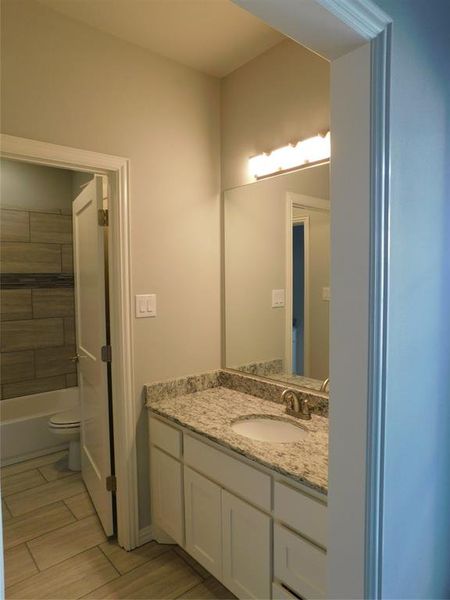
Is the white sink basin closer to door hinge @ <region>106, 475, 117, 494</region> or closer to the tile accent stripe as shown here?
door hinge @ <region>106, 475, 117, 494</region>

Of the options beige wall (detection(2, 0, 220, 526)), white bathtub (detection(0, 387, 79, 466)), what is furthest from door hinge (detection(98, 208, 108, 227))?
white bathtub (detection(0, 387, 79, 466))

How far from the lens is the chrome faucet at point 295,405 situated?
1827 mm

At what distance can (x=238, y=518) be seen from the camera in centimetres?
155

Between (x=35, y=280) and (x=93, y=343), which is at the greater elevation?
(x=35, y=280)

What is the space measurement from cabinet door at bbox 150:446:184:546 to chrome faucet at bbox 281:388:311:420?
23.8 inches

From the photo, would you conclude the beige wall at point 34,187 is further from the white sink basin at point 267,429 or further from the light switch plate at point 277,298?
the white sink basin at point 267,429

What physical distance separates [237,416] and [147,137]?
1.52 m

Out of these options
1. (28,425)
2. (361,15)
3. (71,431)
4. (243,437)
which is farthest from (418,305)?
(28,425)

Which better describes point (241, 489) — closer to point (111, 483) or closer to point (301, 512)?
point (301, 512)


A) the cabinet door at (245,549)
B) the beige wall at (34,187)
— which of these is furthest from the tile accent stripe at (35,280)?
the cabinet door at (245,549)

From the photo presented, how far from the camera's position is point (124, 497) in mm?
2086

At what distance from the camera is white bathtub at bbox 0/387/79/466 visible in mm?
3066

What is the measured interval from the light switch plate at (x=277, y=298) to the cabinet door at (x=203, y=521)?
3.13ft

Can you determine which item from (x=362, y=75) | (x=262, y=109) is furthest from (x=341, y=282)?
(x=262, y=109)
